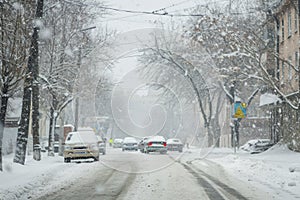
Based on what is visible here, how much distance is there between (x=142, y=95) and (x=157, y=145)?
9.58 metres

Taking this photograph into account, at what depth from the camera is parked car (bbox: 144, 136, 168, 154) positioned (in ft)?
131

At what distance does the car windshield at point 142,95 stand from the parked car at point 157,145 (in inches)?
3.2

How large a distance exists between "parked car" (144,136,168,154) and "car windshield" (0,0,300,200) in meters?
0.08

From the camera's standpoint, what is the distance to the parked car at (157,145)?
39.9 m

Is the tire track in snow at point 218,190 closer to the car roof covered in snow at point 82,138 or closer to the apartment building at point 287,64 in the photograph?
the car roof covered in snow at point 82,138

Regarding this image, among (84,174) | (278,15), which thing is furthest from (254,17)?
(84,174)

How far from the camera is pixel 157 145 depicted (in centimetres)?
3997

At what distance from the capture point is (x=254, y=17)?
123 feet

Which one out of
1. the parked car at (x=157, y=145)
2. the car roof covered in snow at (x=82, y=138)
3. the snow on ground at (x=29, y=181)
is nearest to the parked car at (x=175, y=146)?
the parked car at (x=157, y=145)

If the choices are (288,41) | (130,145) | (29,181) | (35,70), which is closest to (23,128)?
(35,70)

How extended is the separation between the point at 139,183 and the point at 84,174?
14.4 feet

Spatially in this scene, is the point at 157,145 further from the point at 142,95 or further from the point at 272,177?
the point at 272,177

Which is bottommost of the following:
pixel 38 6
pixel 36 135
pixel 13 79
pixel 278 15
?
pixel 36 135

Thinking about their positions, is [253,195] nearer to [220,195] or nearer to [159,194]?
[220,195]
